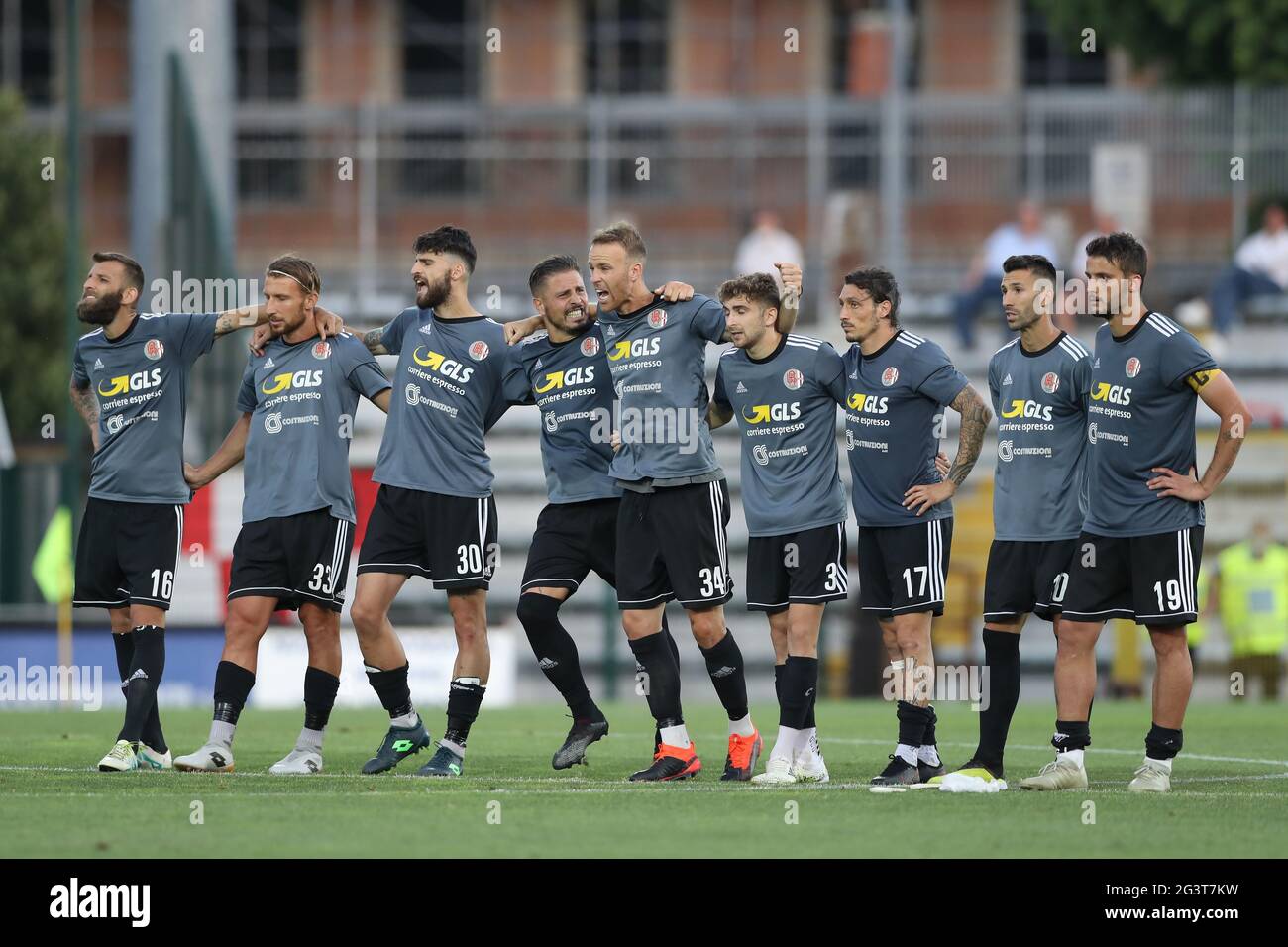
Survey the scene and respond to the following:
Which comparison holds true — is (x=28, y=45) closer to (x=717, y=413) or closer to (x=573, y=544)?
(x=573, y=544)

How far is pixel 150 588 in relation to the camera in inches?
392

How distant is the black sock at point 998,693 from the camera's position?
31.2ft

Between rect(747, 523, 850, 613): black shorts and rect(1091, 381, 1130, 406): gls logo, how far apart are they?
134cm

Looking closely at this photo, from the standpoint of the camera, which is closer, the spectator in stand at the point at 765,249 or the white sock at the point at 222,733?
the white sock at the point at 222,733

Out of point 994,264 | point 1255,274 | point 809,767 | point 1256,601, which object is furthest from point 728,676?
point 1255,274

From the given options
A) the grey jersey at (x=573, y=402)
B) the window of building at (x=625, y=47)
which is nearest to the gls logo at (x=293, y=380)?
the grey jersey at (x=573, y=402)

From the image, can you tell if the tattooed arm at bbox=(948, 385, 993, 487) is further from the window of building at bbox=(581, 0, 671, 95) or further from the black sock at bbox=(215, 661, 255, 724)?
the window of building at bbox=(581, 0, 671, 95)

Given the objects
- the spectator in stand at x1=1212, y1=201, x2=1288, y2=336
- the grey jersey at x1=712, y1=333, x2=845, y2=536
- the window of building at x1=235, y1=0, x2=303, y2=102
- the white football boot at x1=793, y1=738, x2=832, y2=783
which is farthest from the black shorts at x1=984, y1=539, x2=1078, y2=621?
the window of building at x1=235, y1=0, x2=303, y2=102

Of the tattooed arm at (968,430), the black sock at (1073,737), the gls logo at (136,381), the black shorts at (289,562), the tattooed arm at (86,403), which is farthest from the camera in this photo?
the tattooed arm at (86,403)

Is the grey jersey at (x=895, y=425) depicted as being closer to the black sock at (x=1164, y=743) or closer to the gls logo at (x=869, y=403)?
the gls logo at (x=869, y=403)

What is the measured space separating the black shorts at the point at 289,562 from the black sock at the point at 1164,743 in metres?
3.91
